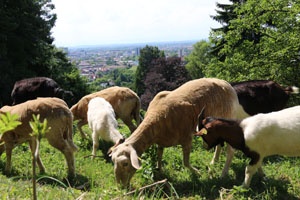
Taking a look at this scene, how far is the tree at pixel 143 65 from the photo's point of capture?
55.8m

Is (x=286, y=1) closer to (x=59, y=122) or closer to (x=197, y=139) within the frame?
(x=197, y=139)

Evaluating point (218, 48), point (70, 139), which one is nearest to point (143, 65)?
point (218, 48)

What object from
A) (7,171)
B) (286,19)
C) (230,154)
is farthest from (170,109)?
(286,19)

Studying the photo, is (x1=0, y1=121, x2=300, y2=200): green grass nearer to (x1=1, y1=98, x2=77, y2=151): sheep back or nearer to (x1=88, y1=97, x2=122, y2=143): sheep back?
(x1=88, y1=97, x2=122, y2=143): sheep back

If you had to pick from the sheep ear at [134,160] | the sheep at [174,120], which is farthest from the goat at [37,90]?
the sheep ear at [134,160]

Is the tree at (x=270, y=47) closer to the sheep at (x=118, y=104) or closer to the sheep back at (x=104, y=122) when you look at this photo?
the sheep at (x=118, y=104)

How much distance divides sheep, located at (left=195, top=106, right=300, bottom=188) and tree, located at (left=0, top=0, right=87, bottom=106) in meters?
17.0

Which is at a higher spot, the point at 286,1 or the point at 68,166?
the point at 286,1

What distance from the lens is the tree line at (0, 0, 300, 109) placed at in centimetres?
1246

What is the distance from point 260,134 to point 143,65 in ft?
176

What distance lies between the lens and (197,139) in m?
8.67

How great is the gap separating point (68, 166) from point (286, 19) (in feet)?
32.4

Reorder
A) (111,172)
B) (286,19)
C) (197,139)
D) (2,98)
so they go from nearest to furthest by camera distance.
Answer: (111,172) < (197,139) < (286,19) < (2,98)

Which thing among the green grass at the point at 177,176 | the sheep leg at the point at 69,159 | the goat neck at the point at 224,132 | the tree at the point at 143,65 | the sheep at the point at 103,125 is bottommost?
the tree at the point at 143,65
